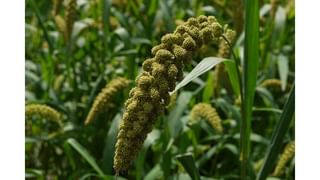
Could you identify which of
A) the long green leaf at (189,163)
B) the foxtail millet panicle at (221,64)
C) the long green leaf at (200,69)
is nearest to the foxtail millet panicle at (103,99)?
the foxtail millet panicle at (221,64)

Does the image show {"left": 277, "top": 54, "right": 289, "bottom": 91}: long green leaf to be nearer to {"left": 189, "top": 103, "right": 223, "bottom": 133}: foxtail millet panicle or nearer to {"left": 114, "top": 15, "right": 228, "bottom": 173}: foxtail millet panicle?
{"left": 189, "top": 103, "right": 223, "bottom": 133}: foxtail millet panicle

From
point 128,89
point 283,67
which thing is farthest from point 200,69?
point 283,67

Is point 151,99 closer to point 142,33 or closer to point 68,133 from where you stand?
point 68,133

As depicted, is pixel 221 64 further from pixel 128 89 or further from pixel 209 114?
pixel 128 89

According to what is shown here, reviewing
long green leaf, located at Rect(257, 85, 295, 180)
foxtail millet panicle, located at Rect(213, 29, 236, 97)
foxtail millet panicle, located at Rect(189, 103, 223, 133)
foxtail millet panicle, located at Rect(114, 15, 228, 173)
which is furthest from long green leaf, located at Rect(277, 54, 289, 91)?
foxtail millet panicle, located at Rect(114, 15, 228, 173)

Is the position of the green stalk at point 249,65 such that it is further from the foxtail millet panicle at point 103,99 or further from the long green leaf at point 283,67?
the long green leaf at point 283,67
